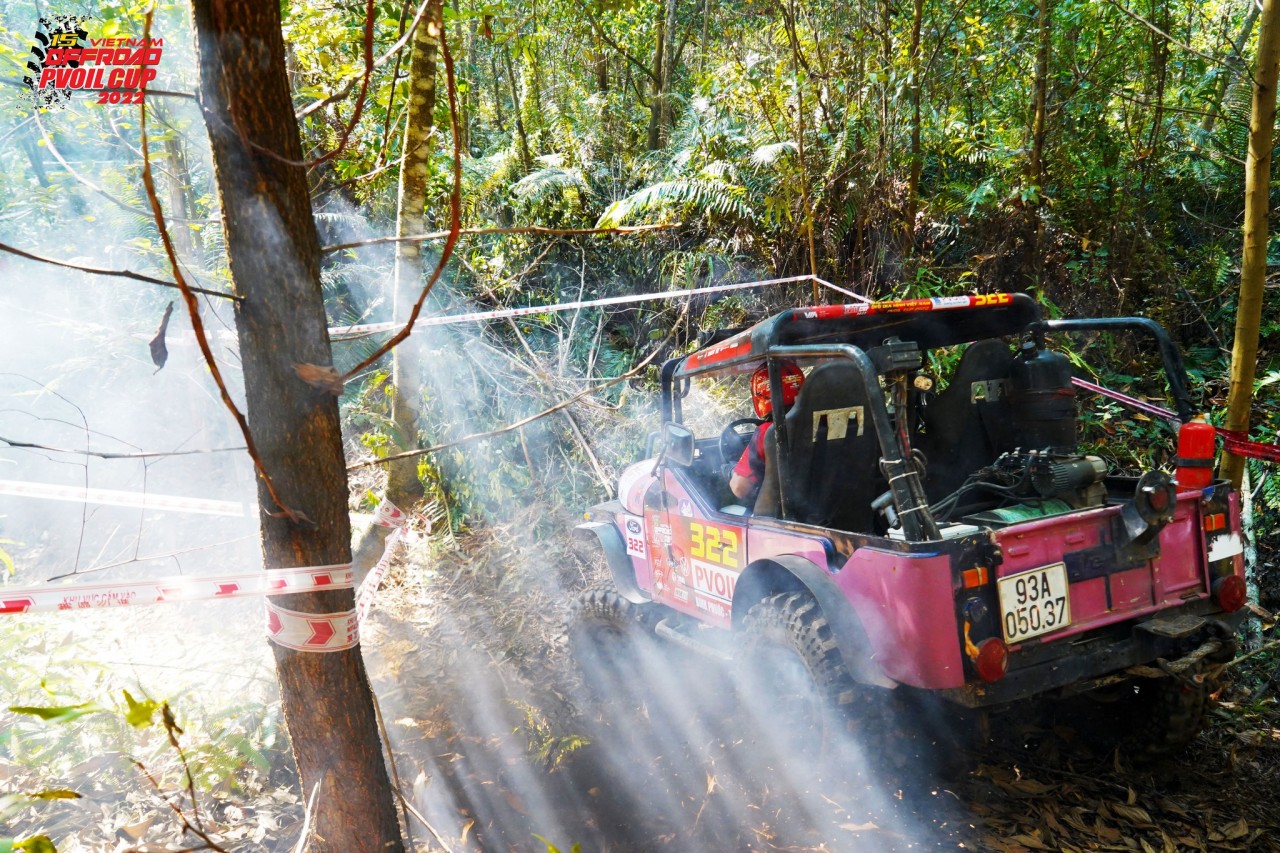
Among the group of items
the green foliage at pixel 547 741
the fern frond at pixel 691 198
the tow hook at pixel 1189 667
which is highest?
the fern frond at pixel 691 198

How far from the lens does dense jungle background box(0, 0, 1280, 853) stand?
3.89 m

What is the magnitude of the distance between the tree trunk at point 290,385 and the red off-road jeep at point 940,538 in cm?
188

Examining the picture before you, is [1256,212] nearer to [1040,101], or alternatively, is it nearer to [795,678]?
[795,678]

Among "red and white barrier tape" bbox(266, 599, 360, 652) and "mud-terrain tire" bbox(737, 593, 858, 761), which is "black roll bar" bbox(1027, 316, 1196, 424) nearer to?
"mud-terrain tire" bbox(737, 593, 858, 761)

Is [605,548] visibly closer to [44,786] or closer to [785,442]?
[785,442]

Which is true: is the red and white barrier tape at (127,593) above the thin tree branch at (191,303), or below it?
below

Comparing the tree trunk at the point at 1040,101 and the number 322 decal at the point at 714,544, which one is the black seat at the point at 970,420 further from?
the tree trunk at the point at 1040,101

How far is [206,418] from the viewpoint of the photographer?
27.3 ft

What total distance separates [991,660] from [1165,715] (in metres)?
1.27

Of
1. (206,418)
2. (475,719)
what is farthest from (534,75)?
(475,719)

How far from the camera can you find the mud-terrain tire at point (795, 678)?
340 centimetres

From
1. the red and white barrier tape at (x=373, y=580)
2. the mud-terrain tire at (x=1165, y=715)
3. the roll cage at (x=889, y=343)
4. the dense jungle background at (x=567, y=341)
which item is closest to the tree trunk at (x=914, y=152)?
the dense jungle background at (x=567, y=341)

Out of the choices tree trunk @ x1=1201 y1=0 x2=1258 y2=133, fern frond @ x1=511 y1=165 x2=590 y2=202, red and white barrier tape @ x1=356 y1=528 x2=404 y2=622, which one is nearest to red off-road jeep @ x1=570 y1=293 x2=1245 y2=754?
red and white barrier tape @ x1=356 y1=528 x2=404 y2=622

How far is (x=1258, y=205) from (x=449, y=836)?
481 cm
